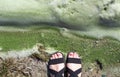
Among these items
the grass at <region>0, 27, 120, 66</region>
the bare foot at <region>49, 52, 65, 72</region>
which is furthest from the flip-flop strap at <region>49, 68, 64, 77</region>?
the grass at <region>0, 27, 120, 66</region>

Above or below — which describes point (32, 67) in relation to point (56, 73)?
above

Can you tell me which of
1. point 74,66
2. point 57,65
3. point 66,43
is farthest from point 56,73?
point 66,43

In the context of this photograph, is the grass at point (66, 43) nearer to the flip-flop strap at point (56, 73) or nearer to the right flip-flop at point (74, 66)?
the right flip-flop at point (74, 66)

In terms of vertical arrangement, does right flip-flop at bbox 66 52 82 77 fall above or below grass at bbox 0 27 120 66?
below

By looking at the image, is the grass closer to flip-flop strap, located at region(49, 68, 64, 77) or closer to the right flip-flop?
the right flip-flop

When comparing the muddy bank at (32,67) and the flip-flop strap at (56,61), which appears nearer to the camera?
the muddy bank at (32,67)

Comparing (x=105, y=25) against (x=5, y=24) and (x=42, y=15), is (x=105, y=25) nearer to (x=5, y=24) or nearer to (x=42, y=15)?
(x=42, y=15)

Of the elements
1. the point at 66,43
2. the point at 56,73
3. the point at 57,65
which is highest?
the point at 66,43

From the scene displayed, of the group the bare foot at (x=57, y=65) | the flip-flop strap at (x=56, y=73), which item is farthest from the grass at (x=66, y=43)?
the flip-flop strap at (x=56, y=73)

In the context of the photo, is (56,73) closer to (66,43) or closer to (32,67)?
(32,67)
